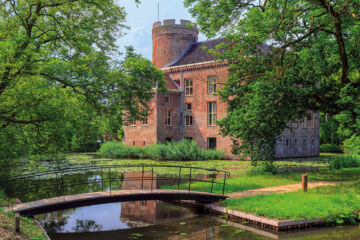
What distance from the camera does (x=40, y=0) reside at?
13.6 m

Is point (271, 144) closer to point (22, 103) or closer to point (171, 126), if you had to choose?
point (22, 103)

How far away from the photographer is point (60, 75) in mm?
15250

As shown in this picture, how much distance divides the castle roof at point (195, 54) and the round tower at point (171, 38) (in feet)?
3.21

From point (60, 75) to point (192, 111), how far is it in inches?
926

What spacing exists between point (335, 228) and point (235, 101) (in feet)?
32.1

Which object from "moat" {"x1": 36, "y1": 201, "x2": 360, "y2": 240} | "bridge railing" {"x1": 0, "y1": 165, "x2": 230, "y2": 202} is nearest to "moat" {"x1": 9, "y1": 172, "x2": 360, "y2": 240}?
"moat" {"x1": 36, "y1": 201, "x2": 360, "y2": 240}

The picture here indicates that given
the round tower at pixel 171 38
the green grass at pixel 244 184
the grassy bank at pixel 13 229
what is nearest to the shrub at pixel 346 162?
the green grass at pixel 244 184

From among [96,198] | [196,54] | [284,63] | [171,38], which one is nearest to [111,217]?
[96,198]

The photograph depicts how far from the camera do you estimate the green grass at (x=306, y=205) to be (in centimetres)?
1169

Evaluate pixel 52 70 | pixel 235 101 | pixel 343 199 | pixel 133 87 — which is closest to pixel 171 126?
pixel 235 101

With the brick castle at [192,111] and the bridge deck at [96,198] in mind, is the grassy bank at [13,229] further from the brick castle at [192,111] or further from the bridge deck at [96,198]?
the brick castle at [192,111]

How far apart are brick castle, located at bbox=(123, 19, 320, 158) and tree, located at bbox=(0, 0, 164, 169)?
18.2 meters

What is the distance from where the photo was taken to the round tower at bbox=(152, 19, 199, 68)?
42.1 meters

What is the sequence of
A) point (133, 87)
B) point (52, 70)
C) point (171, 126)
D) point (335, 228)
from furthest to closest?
1. point (171, 126)
2. point (133, 87)
3. point (52, 70)
4. point (335, 228)
